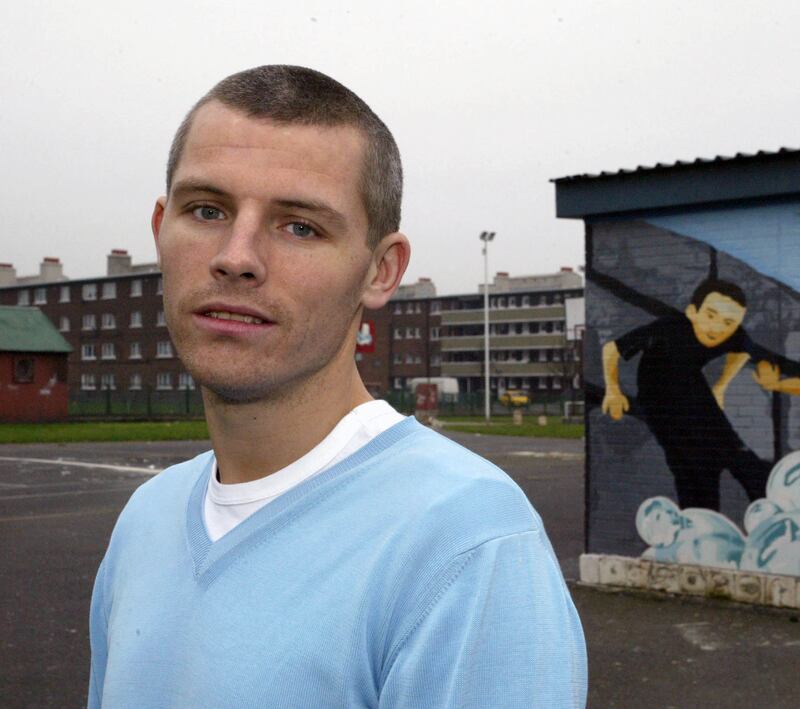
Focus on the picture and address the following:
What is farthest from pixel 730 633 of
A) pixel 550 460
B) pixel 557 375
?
pixel 557 375

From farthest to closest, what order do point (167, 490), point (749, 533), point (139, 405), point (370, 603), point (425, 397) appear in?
point (139, 405) → point (425, 397) → point (749, 533) → point (167, 490) → point (370, 603)

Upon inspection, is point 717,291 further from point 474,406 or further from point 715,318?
point 474,406

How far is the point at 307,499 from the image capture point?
1635mm

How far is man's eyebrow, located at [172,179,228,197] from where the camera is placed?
1.67 metres

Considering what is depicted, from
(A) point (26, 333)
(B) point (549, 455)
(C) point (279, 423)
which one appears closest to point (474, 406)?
(A) point (26, 333)

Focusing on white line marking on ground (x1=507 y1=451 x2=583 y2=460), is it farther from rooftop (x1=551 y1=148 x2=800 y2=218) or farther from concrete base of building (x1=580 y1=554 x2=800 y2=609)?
rooftop (x1=551 y1=148 x2=800 y2=218)

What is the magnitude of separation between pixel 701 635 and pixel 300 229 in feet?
21.3

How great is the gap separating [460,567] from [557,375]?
3601 inches

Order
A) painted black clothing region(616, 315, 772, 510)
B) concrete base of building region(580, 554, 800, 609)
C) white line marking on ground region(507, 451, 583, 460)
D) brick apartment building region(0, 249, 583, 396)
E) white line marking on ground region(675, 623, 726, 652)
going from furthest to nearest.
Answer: brick apartment building region(0, 249, 583, 396) < white line marking on ground region(507, 451, 583, 460) < painted black clothing region(616, 315, 772, 510) < concrete base of building region(580, 554, 800, 609) < white line marking on ground region(675, 623, 726, 652)

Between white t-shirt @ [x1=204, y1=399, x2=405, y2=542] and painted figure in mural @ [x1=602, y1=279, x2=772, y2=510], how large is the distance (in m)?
7.44

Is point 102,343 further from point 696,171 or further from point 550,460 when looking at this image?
point 696,171

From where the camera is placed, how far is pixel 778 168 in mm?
8312

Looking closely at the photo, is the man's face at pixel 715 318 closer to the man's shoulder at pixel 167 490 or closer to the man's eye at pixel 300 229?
the man's shoulder at pixel 167 490

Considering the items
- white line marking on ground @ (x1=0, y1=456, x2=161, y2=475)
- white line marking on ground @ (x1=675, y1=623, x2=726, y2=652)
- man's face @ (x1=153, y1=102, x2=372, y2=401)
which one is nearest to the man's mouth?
man's face @ (x1=153, y1=102, x2=372, y2=401)
